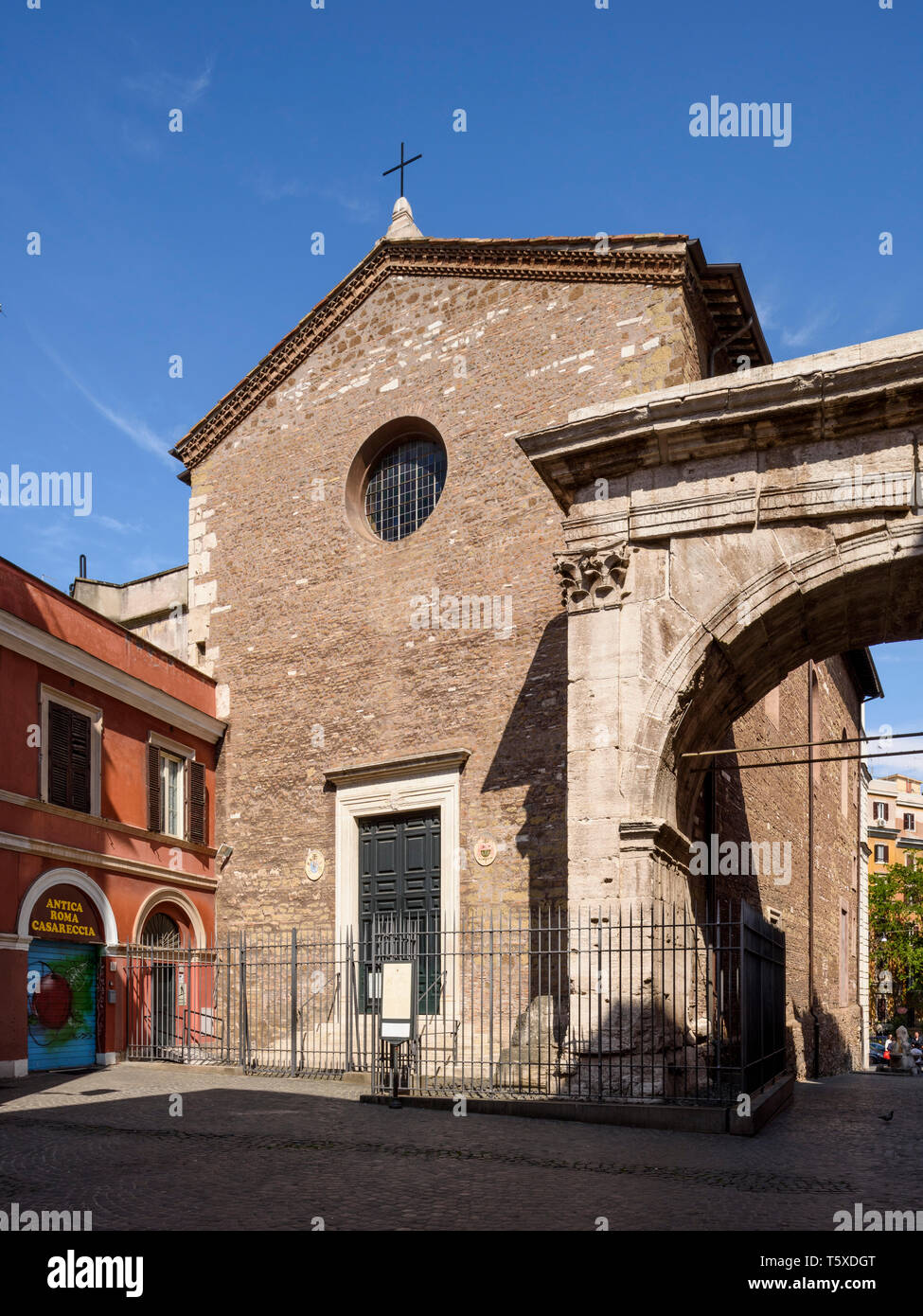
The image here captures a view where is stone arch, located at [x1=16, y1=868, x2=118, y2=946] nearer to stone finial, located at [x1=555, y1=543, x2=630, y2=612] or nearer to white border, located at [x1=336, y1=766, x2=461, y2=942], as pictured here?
white border, located at [x1=336, y1=766, x2=461, y2=942]

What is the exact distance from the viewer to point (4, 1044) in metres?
13.6

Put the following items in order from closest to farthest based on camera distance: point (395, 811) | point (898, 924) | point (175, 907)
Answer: point (395, 811), point (175, 907), point (898, 924)

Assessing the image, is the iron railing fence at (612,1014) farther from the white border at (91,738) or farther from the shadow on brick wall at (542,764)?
the white border at (91,738)

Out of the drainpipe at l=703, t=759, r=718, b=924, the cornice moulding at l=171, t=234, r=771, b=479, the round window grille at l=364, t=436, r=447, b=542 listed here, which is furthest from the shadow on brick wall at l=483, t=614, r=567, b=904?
the cornice moulding at l=171, t=234, r=771, b=479

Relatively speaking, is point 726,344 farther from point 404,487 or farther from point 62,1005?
point 62,1005

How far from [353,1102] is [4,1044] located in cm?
452

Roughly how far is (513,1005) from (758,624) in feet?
19.2

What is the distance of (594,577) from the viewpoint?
12141 millimetres

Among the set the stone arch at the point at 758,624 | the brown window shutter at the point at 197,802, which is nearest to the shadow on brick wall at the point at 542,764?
the stone arch at the point at 758,624

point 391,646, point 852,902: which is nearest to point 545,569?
point 391,646

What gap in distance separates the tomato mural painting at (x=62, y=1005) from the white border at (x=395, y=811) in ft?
11.0

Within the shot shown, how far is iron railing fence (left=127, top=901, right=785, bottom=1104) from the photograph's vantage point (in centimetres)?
1086

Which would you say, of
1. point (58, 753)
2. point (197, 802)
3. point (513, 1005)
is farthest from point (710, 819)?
point (58, 753)
